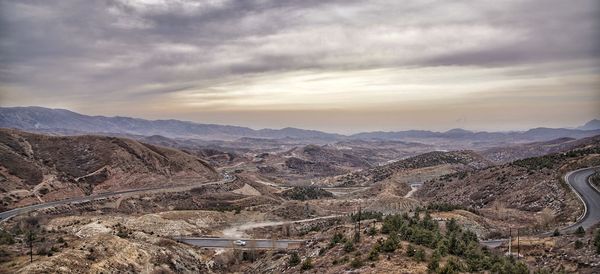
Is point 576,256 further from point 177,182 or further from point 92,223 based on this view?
point 177,182

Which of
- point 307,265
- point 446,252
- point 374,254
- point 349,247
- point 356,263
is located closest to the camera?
point 356,263

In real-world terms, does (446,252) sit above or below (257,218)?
above

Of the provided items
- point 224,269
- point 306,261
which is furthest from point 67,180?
point 306,261

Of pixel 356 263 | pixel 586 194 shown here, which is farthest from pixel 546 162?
pixel 356 263

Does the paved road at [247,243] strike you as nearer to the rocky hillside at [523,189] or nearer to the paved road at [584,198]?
the paved road at [584,198]

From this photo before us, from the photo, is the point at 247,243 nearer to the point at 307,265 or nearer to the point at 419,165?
the point at 307,265

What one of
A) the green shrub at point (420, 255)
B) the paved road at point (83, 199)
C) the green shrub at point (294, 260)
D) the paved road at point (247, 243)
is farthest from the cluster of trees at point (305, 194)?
the green shrub at point (420, 255)

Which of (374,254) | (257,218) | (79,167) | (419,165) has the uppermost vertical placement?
(374,254)
